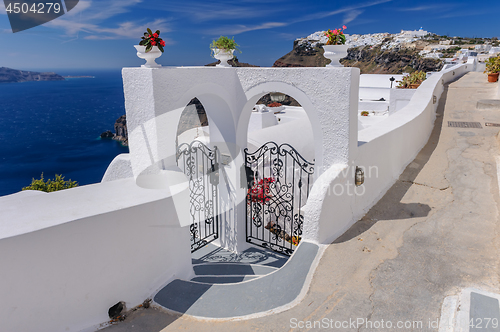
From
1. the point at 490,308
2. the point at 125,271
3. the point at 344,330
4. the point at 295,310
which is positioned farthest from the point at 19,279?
the point at 490,308

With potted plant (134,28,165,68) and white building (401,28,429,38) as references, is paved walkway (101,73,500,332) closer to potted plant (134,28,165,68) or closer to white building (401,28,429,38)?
potted plant (134,28,165,68)

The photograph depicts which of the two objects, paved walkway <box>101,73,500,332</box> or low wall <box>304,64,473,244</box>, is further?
low wall <box>304,64,473,244</box>

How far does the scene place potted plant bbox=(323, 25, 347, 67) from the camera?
4.49m

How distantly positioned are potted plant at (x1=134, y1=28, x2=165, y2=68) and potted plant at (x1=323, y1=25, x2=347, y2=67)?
91.7 inches

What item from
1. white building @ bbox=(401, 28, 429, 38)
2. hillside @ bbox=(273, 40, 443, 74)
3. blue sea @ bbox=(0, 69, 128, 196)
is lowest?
blue sea @ bbox=(0, 69, 128, 196)

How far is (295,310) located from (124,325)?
169cm

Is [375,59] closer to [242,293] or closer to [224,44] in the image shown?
[224,44]

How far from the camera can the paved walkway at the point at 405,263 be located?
3.15 m

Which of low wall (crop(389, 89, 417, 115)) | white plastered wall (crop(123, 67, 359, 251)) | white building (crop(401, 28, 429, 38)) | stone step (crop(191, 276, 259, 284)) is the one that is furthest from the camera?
white building (crop(401, 28, 429, 38))

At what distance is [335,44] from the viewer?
461cm

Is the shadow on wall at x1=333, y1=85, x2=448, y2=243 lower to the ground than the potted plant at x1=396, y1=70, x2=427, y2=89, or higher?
lower

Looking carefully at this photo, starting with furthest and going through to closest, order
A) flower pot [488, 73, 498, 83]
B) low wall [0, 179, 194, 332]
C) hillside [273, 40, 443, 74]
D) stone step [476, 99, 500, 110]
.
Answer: hillside [273, 40, 443, 74] → flower pot [488, 73, 498, 83] → stone step [476, 99, 500, 110] → low wall [0, 179, 194, 332]

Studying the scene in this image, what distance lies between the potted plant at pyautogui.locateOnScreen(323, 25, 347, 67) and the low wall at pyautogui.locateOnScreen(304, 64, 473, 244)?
1.30m

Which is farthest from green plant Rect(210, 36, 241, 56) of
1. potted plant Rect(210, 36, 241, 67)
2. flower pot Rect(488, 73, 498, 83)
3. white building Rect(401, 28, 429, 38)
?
white building Rect(401, 28, 429, 38)
